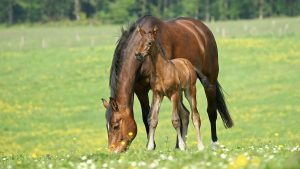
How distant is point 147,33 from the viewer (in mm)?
Answer: 11438

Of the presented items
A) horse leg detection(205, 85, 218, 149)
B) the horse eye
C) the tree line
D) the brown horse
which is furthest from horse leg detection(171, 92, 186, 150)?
the tree line

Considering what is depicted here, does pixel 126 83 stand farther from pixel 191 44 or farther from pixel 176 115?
pixel 191 44

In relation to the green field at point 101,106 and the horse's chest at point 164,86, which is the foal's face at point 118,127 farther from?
the green field at point 101,106

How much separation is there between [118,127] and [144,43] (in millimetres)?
1566

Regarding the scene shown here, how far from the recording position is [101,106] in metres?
38.8

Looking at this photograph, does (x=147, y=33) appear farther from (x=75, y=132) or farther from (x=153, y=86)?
(x=75, y=132)

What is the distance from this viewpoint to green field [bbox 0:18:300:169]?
33.3 feet

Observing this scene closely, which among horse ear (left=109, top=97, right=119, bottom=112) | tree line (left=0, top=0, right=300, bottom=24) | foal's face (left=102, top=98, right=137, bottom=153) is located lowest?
tree line (left=0, top=0, right=300, bottom=24)

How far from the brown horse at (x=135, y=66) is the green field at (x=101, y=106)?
124 centimetres

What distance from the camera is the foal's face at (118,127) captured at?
11844 mm

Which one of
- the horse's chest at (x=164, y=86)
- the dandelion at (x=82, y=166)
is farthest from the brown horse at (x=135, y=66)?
the dandelion at (x=82, y=166)

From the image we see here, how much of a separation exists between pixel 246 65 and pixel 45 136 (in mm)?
21265

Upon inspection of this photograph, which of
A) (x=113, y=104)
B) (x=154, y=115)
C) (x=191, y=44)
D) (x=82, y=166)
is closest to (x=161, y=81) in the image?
(x=154, y=115)

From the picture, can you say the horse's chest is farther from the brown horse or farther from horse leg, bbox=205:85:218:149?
horse leg, bbox=205:85:218:149
